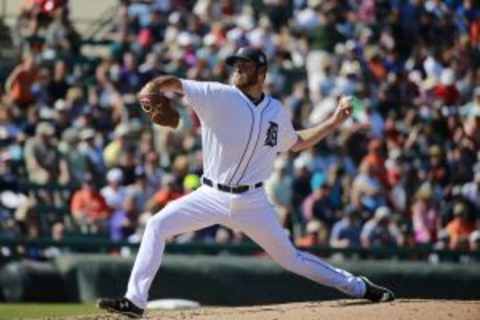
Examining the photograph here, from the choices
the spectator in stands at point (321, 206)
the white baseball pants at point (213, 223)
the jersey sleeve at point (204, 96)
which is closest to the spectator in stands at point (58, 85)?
the spectator in stands at point (321, 206)

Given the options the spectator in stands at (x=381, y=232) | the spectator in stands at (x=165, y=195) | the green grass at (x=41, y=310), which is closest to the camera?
the green grass at (x=41, y=310)

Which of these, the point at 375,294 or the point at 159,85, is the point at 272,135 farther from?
the point at 375,294

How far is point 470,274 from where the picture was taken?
16359 millimetres

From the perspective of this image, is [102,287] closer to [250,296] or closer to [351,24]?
[250,296]

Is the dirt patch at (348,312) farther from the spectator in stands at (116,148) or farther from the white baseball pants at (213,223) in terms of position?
the spectator in stands at (116,148)

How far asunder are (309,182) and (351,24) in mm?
4259

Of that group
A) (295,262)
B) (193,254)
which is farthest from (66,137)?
(295,262)

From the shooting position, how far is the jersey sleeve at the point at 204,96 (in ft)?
32.0

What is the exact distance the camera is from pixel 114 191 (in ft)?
54.4

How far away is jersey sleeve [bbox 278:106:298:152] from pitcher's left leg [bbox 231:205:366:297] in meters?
0.50

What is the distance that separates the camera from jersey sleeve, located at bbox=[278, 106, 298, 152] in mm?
10281

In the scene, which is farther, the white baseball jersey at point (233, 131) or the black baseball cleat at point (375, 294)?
the black baseball cleat at point (375, 294)

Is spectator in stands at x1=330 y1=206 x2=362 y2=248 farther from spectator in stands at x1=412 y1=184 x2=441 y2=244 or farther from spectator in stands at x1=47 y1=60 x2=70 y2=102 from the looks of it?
spectator in stands at x1=47 y1=60 x2=70 y2=102

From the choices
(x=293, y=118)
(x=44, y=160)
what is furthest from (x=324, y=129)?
(x=293, y=118)
